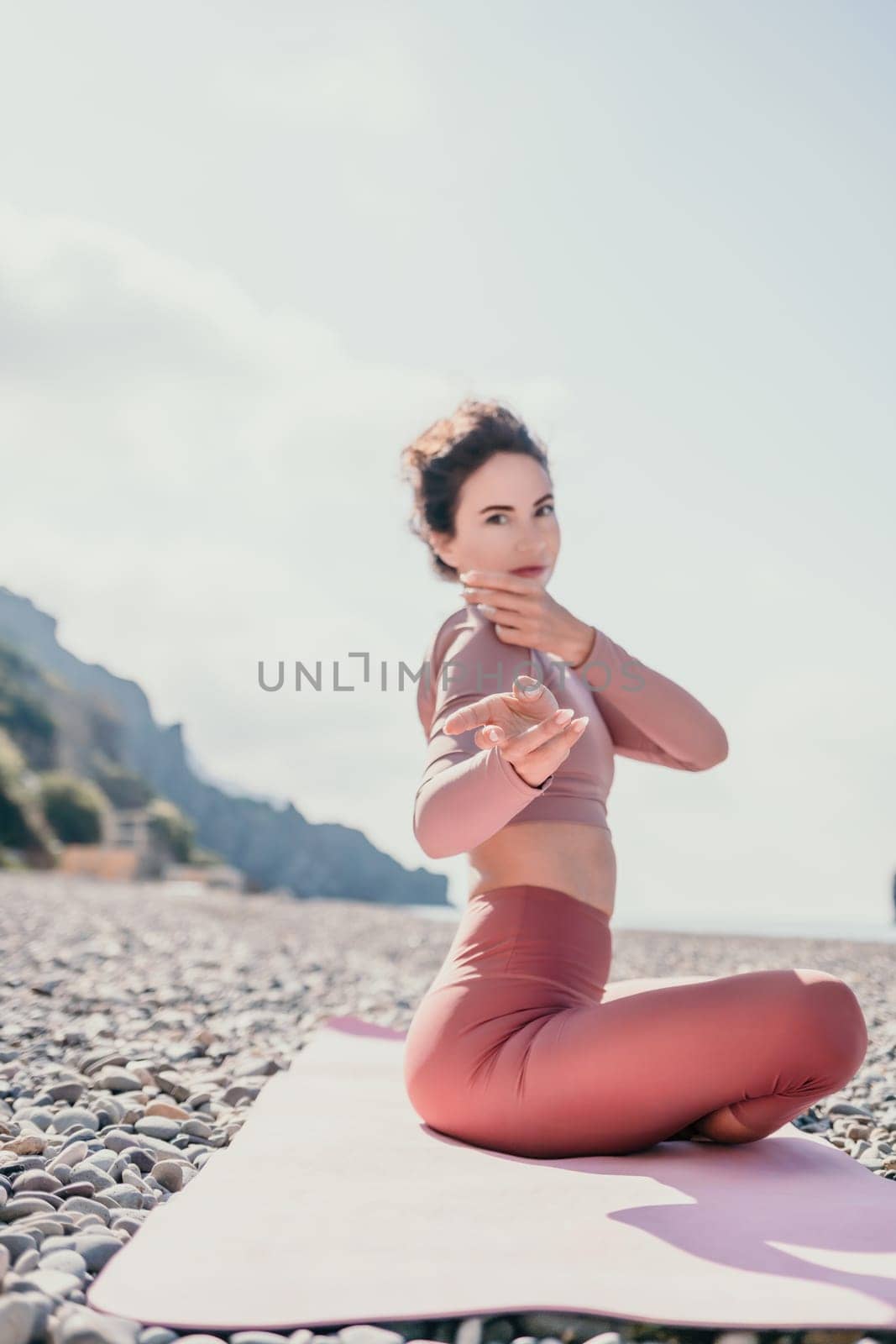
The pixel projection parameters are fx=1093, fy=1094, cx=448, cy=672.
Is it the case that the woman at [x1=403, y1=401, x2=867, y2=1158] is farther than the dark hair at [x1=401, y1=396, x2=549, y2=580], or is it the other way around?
the dark hair at [x1=401, y1=396, x2=549, y2=580]

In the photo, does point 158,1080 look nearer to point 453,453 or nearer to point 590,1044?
point 590,1044

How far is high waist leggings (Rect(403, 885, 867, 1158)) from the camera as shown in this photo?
236 centimetres

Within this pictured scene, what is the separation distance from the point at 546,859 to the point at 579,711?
459mm

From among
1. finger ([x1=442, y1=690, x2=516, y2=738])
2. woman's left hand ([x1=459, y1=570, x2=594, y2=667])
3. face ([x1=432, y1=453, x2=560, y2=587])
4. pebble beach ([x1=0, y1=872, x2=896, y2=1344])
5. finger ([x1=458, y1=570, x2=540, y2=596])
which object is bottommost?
pebble beach ([x1=0, y1=872, x2=896, y2=1344])

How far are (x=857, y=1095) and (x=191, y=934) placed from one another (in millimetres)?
7475

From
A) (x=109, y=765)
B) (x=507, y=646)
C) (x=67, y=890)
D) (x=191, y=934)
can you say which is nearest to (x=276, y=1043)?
(x=507, y=646)

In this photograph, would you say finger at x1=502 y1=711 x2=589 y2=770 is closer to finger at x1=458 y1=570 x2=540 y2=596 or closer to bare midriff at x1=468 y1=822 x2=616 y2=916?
bare midriff at x1=468 y1=822 x2=616 y2=916

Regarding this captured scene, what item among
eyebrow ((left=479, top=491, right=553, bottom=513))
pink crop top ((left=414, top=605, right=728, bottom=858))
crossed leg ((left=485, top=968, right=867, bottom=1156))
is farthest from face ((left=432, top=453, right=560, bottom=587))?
crossed leg ((left=485, top=968, right=867, bottom=1156))

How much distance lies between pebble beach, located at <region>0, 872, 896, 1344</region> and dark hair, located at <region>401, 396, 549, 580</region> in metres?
1.83

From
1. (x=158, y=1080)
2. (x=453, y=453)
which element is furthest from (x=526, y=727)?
(x=158, y=1080)

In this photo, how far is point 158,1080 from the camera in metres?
3.39

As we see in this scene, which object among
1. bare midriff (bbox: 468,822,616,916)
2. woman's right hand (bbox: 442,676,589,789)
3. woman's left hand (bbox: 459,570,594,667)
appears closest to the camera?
woman's right hand (bbox: 442,676,589,789)

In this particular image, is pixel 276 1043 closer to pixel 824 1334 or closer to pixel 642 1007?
pixel 642 1007

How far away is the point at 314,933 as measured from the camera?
11898 millimetres
